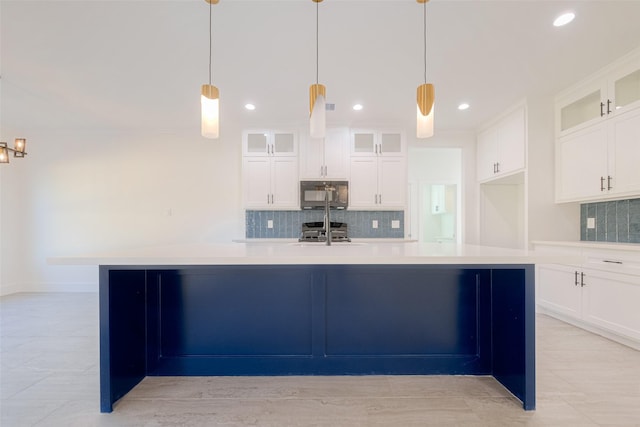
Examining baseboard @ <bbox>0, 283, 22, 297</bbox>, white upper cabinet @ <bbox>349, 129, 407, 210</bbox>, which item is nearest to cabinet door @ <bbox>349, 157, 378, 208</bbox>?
white upper cabinet @ <bbox>349, 129, 407, 210</bbox>

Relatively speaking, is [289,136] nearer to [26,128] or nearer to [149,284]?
[149,284]

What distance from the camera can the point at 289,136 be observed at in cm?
431

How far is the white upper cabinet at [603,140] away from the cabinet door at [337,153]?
2.47 m

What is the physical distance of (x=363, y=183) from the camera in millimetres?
4293

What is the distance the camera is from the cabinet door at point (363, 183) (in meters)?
4.29

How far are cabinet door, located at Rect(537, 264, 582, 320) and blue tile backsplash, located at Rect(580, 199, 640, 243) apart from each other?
0.61 m

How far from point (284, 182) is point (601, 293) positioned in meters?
3.59

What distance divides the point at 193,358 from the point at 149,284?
0.58m

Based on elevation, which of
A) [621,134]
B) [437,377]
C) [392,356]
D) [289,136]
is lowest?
[437,377]

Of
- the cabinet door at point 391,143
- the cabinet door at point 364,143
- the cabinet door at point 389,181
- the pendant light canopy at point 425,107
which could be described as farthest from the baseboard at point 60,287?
the pendant light canopy at point 425,107

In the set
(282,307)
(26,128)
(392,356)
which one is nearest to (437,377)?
(392,356)

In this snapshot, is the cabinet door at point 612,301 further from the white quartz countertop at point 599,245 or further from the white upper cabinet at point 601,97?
the white upper cabinet at point 601,97

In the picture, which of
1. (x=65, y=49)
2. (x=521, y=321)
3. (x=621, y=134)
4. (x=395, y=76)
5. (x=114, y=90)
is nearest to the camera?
(x=521, y=321)

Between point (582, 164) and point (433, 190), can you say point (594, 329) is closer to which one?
point (582, 164)
